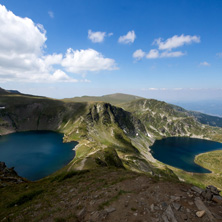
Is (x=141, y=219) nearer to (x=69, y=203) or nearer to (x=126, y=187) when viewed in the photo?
(x=126, y=187)

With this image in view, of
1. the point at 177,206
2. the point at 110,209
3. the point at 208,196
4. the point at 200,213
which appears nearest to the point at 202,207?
the point at 200,213

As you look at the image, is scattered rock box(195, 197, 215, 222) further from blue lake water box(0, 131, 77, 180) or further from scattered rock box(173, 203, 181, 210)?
blue lake water box(0, 131, 77, 180)

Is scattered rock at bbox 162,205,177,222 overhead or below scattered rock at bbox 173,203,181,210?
overhead

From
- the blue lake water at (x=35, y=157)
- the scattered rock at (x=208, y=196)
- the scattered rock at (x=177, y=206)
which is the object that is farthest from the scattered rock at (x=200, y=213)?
the blue lake water at (x=35, y=157)

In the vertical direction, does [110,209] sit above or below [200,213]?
below

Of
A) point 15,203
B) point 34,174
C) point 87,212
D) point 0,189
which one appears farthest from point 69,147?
point 87,212

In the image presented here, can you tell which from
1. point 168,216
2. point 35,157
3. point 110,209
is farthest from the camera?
point 35,157

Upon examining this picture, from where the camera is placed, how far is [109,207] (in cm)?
1544

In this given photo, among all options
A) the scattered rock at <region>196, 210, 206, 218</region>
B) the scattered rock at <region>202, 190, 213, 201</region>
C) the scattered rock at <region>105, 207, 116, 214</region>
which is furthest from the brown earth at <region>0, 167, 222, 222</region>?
the scattered rock at <region>202, 190, 213, 201</region>

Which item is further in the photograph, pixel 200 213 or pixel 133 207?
pixel 133 207

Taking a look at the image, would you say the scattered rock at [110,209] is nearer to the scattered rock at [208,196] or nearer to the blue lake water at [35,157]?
the scattered rock at [208,196]

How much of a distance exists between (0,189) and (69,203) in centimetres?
2843

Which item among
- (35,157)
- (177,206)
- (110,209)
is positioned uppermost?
(177,206)

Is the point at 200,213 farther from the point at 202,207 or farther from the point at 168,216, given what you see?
the point at 168,216
